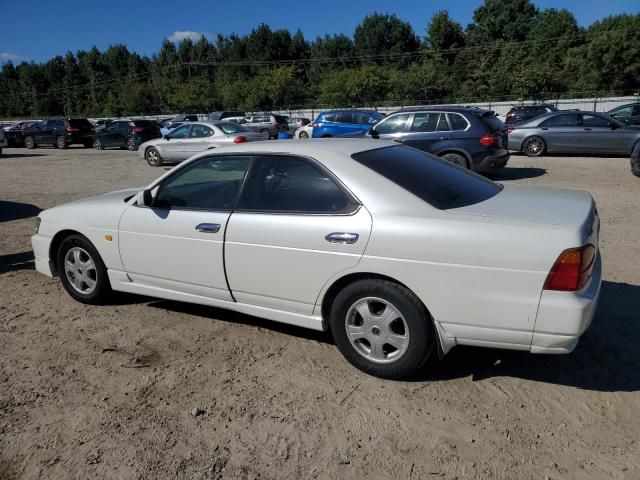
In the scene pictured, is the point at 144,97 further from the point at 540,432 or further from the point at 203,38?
the point at 540,432

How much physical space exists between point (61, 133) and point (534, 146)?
2374 centimetres

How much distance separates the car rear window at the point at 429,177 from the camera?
357 cm

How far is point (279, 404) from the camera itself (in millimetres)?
3338

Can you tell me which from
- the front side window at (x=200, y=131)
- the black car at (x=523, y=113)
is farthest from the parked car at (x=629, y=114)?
the front side window at (x=200, y=131)

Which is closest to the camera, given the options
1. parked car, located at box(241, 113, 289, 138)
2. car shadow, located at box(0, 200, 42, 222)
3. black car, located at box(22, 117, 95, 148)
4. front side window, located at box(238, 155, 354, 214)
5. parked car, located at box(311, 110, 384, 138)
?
front side window, located at box(238, 155, 354, 214)

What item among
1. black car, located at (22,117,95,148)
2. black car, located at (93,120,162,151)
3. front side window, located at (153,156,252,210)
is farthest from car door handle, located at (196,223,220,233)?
black car, located at (22,117,95,148)

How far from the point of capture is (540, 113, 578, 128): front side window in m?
16.1

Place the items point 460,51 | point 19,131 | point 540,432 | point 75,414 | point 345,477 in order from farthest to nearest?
point 460,51 < point 19,131 < point 75,414 < point 540,432 < point 345,477

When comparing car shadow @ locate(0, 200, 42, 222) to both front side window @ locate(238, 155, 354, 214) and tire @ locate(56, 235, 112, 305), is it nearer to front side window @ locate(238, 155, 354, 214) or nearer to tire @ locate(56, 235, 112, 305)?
tire @ locate(56, 235, 112, 305)

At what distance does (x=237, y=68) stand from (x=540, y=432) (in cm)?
8652

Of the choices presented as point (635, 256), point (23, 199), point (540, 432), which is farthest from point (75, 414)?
point (23, 199)

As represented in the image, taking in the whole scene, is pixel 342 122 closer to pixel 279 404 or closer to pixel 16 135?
pixel 279 404

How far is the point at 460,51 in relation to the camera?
65750 mm

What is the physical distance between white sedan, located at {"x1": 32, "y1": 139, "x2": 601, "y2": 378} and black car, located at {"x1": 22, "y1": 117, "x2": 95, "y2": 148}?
2666cm
